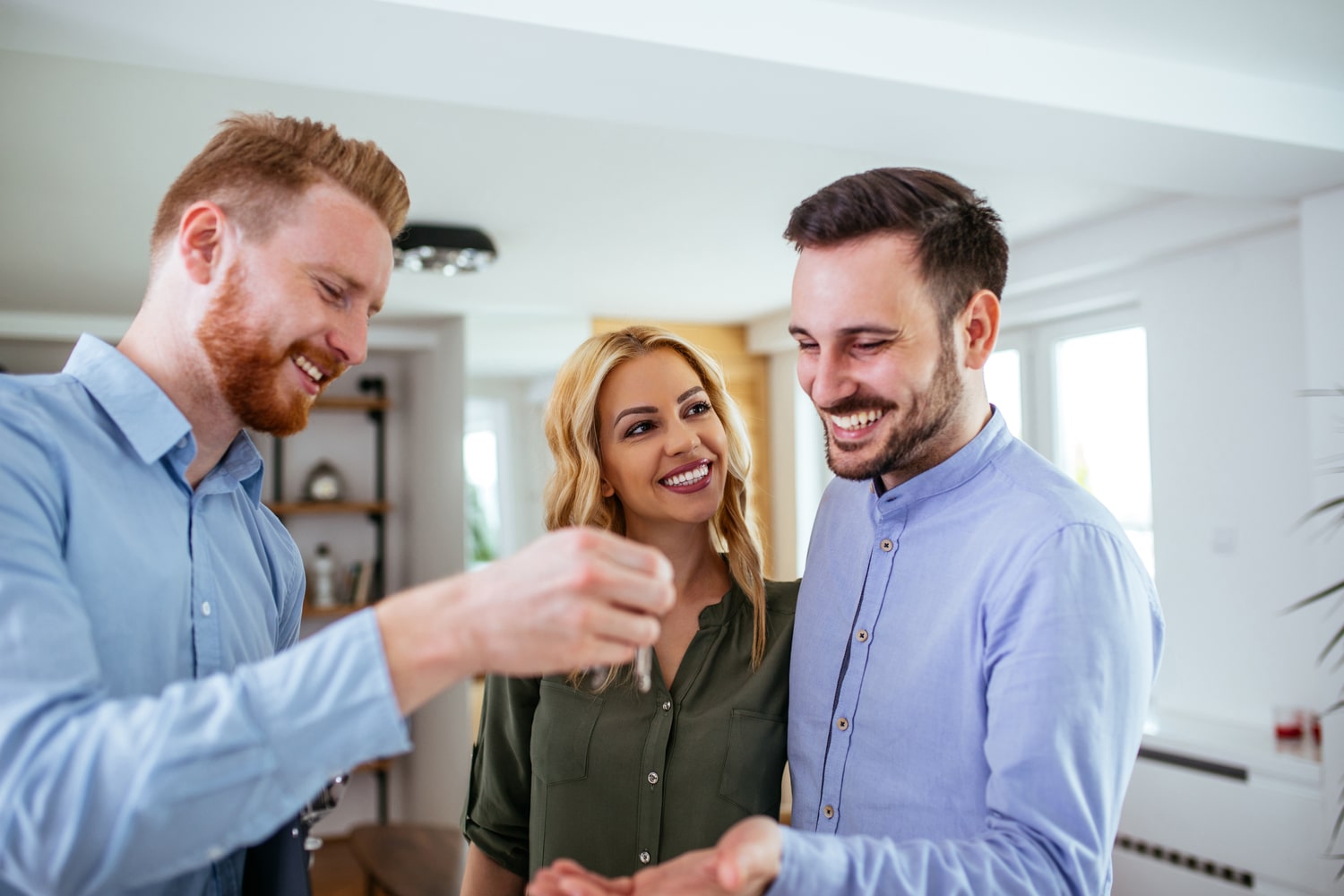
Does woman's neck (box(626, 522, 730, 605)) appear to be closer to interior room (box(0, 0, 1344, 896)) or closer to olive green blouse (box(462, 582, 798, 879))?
olive green blouse (box(462, 582, 798, 879))

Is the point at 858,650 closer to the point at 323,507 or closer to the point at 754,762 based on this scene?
the point at 754,762

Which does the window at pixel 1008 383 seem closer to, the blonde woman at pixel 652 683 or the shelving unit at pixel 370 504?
the blonde woman at pixel 652 683

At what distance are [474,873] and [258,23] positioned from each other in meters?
1.64

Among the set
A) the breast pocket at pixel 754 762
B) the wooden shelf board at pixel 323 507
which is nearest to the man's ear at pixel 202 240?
the breast pocket at pixel 754 762

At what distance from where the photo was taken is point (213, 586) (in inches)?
45.6

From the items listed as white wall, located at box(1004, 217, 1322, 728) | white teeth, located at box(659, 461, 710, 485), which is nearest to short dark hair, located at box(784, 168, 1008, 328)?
white teeth, located at box(659, 461, 710, 485)

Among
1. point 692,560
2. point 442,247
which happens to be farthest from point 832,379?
point 442,247

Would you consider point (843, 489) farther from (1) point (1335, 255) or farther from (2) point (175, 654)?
(1) point (1335, 255)

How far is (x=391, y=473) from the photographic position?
700 centimetres

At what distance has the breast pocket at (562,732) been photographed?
5.31ft

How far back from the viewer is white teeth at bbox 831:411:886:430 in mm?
1354

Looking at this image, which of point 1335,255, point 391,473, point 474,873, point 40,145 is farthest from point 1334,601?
point 391,473

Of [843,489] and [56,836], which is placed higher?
[843,489]

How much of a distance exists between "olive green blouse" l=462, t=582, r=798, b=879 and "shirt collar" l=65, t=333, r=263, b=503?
79 centimetres
